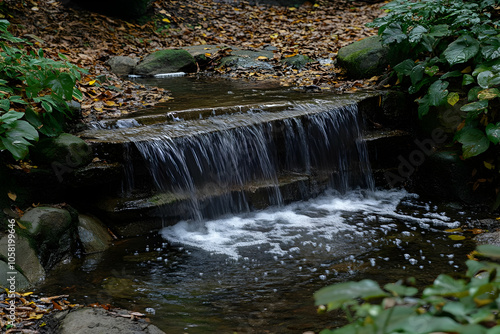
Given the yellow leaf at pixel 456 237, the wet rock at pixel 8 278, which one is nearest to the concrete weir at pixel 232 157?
the wet rock at pixel 8 278

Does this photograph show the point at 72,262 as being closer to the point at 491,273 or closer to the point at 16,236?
the point at 16,236

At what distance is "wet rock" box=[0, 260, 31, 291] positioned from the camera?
Answer: 3.29 meters

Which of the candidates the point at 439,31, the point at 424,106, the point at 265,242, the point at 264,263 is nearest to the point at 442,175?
the point at 424,106

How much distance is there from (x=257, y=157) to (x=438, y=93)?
222cm

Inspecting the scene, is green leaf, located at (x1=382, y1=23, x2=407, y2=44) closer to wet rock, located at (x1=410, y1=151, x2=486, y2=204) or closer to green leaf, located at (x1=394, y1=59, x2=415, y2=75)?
green leaf, located at (x1=394, y1=59, x2=415, y2=75)

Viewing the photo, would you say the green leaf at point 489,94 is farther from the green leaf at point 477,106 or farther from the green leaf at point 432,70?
the green leaf at point 432,70

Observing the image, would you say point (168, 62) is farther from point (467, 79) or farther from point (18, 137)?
point (467, 79)

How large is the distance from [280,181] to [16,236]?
2.81 meters

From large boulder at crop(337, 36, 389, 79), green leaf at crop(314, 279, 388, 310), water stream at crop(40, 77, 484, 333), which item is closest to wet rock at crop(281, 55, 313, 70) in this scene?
large boulder at crop(337, 36, 389, 79)

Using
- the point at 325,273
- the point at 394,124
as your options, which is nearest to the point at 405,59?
the point at 394,124

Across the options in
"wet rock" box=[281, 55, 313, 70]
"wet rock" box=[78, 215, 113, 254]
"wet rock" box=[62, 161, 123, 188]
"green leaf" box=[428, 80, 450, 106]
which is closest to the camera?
"wet rock" box=[78, 215, 113, 254]

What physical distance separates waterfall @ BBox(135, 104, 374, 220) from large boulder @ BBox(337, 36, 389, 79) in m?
1.38

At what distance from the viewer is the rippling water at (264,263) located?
3121mm

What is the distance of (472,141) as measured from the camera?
16.2 ft
